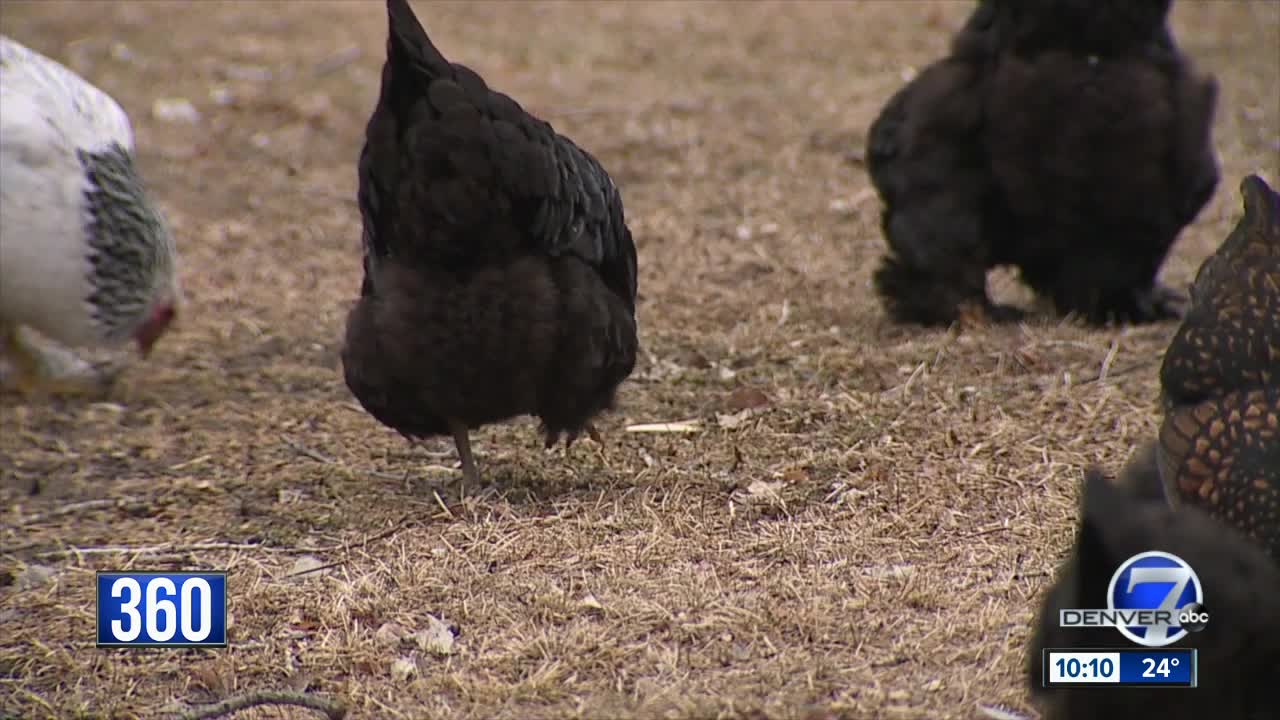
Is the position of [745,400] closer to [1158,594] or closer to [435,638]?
[435,638]

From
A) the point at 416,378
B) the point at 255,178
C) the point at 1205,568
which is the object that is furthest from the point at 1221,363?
the point at 255,178

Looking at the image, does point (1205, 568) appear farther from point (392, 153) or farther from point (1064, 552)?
point (392, 153)

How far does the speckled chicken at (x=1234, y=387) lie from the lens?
2.92 meters

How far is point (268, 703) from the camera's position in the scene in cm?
304

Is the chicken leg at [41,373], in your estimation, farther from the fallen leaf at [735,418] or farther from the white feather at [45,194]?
the fallen leaf at [735,418]

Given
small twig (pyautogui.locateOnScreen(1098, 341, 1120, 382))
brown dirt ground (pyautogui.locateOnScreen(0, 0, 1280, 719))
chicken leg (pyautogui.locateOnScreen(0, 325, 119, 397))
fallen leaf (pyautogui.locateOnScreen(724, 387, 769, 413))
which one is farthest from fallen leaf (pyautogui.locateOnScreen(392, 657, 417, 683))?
chicken leg (pyautogui.locateOnScreen(0, 325, 119, 397))

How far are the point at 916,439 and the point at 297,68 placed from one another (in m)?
6.17

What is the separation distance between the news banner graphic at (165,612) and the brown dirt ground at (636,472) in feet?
0.17

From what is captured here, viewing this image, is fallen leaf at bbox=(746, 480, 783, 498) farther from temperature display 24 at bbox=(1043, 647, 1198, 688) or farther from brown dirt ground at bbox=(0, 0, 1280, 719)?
temperature display 24 at bbox=(1043, 647, 1198, 688)

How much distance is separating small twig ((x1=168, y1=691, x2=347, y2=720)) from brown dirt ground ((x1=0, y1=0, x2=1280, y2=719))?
0.05 meters

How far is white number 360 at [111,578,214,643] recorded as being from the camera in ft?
10.9

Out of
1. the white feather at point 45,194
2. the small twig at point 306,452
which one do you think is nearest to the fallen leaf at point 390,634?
the small twig at point 306,452

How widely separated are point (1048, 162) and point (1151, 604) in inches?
124

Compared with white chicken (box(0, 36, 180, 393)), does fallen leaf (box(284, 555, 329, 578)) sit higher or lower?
lower
